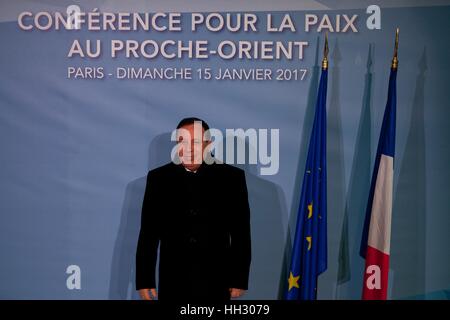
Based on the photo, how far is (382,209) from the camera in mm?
3635

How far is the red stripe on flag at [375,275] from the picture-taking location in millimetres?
3635

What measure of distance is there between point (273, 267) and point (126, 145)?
122 centimetres

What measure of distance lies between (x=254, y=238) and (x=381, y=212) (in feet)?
2.67

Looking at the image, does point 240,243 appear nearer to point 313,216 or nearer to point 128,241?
point 313,216

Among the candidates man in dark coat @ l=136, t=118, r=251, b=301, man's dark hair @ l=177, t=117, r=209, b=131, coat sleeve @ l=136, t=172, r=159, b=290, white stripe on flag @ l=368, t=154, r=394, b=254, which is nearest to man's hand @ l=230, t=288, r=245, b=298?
man in dark coat @ l=136, t=118, r=251, b=301

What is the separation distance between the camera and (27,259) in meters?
3.88

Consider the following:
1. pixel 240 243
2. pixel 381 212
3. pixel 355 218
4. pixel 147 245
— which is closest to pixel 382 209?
pixel 381 212

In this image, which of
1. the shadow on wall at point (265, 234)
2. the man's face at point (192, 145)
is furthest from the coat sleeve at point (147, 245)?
the shadow on wall at point (265, 234)

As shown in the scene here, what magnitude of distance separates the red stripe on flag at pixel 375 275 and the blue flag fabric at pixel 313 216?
0.88ft

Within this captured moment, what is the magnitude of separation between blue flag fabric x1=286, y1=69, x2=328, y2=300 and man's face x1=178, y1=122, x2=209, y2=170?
672 mm

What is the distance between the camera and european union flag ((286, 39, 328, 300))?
3.65m

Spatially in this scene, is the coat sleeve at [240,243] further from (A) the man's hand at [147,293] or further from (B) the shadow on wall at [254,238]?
(A) the man's hand at [147,293]

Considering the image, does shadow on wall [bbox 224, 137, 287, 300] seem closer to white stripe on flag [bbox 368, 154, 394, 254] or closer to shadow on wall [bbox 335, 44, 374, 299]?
shadow on wall [bbox 335, 44, 374, 299]

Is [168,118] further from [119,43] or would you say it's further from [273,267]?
[273,267]
